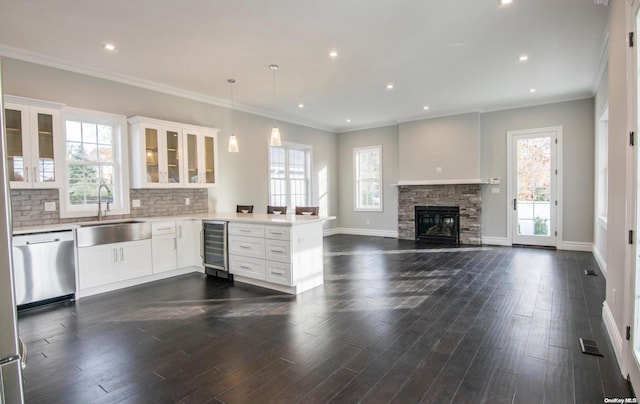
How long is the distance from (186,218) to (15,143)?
215 cm

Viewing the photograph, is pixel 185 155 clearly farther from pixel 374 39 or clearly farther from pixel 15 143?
pixel 374 39

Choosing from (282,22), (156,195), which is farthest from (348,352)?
(156,195)

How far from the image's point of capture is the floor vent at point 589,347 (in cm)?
251

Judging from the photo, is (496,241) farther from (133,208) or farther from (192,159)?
(133,208)

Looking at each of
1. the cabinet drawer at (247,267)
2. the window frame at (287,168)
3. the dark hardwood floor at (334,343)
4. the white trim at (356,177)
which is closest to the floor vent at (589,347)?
the dark hardwood floor at (334,343)

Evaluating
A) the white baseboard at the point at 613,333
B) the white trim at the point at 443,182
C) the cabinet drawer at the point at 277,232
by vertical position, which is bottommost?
the white baseboard at the point at 613,333

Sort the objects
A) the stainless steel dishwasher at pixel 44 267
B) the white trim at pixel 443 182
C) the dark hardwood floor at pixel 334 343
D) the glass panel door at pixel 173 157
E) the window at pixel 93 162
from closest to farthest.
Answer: the dark hardwood floor at pixel 334 343
the stainless steel dishwasher at pixel 44 267
the window at pixel 93 162
the glass panel door at pixel 173 157
the white trim at pixel 443 182

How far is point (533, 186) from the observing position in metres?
6.88

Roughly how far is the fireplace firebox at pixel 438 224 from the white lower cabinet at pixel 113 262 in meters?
6.10

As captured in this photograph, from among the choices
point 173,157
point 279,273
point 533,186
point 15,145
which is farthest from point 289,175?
point 533,186

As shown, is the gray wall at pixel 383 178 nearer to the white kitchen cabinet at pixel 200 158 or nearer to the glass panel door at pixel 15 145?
the white kitchen cabinet at pixel 200 158

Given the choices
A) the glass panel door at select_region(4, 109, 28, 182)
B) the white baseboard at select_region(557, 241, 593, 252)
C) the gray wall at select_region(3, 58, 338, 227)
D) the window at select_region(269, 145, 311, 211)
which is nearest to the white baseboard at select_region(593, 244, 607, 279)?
the white baseboard at select_region(557, 241, 593, 252)

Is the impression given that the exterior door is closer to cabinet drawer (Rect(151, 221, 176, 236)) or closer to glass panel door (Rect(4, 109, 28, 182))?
cabinet drawer (Rect(151, 221, 176, 236))

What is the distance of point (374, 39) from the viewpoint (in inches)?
151
